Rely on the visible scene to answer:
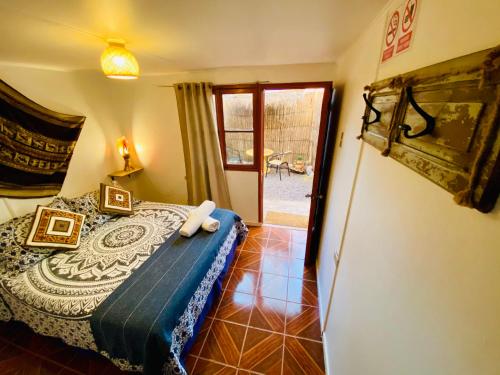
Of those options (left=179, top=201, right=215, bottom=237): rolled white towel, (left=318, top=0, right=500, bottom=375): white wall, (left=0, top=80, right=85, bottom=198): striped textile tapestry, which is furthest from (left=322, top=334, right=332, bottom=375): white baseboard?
(left=0, top=80, right=85, bottom=198): striped textile tapestry

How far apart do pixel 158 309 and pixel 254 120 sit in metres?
2.22

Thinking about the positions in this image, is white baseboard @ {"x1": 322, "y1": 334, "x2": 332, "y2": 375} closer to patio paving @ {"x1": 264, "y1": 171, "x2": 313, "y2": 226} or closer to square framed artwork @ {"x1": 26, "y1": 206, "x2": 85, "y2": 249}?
patio paving @ {"x1": 264, "y1": 171, "x2": 313, "y2": 226}

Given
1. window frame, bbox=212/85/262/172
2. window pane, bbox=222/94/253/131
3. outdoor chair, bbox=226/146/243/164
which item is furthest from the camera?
outdoor chair, bbox=226/146/243/164

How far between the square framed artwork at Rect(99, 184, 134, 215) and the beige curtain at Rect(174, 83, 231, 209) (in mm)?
853

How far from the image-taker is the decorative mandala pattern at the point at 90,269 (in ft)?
4.19

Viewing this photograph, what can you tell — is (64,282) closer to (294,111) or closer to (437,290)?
(437,290)

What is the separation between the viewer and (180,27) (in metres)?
1.14

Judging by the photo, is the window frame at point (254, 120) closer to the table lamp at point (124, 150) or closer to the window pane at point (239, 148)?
the window pane at point (239, 148)

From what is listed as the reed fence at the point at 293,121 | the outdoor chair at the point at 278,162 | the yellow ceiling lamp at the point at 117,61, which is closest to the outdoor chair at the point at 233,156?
the yellow ceiling lamp at the point at 117,61

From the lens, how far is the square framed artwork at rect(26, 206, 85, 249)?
1645 mm

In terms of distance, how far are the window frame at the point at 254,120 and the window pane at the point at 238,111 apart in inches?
2.4

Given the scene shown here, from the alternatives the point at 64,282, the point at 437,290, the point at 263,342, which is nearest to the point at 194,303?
the point at 263,342

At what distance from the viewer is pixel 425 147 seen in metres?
0.51

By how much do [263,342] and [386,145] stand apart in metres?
1.73
